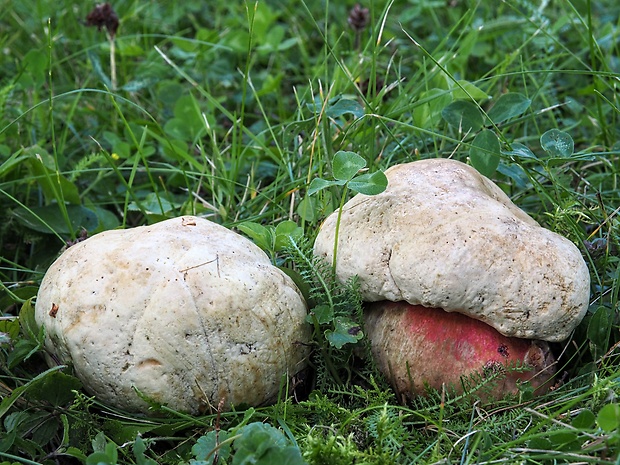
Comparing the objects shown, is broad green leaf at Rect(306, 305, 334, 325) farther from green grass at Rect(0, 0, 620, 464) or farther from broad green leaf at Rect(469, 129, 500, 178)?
broad green leaf at Rect(469, 129, 500, 178)

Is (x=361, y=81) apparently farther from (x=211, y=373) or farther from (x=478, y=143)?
(x=211, y=373)

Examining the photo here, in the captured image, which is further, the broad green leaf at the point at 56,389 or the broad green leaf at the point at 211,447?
the broad green leaf at the point at 56,389

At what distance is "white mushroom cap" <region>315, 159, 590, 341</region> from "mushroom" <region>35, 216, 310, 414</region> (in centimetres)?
25

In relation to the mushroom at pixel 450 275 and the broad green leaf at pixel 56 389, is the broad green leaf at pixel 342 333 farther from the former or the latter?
the broad green leaf at pixel 56 389

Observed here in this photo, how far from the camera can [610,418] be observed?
4.46 ft

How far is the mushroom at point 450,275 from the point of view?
1.61 metres

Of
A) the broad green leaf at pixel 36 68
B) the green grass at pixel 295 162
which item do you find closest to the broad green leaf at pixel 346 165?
the green grass at pixel 295 162

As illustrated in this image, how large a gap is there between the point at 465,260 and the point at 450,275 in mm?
50

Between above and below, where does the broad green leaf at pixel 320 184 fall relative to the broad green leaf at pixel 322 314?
above

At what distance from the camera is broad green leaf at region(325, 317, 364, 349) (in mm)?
1705

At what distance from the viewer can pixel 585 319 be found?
186 cm

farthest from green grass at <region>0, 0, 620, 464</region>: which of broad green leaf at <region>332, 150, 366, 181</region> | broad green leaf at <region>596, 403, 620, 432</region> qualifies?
broad green leaf at <region>332, 150, 366, 181</region>

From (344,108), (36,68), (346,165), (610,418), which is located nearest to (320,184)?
(346,165)

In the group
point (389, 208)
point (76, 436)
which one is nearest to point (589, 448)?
point (389, 208)
